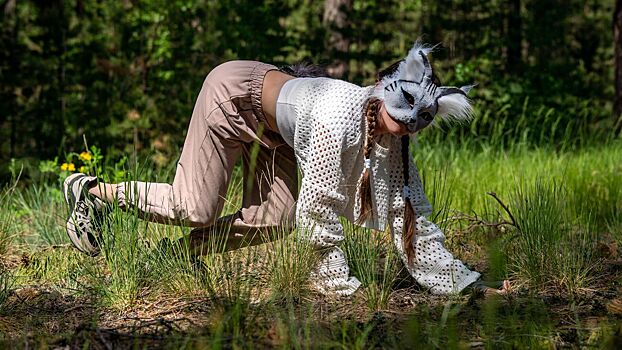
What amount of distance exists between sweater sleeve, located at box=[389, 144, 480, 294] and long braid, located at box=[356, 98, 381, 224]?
4.8 inches

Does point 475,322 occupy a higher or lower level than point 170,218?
lower

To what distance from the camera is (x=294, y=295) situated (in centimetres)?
341

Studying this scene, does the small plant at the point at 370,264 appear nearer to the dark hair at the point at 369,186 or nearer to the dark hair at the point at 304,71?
the dark hair at the point at 369,186

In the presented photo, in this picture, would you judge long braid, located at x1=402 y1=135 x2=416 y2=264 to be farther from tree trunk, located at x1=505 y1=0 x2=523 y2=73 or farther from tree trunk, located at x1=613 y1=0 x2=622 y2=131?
tree trunk, located at x1=505 y1=0 x2=523 y2=73

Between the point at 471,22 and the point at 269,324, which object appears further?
the point at 471,22

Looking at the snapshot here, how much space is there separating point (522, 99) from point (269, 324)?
678 cm

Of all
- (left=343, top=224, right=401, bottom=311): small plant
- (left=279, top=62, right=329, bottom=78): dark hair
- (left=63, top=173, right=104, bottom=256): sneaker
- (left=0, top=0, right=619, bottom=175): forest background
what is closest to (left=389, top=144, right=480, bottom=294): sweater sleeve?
(left=343, top=224, right=401, bottom=311): small plant

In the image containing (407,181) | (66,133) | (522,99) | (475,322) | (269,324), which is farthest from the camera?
(522,99)

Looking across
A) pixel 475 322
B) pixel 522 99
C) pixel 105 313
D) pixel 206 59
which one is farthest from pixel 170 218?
pixel 522 99

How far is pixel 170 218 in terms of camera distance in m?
3.62

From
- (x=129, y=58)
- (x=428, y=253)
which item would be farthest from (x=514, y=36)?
(x=428, y=253)

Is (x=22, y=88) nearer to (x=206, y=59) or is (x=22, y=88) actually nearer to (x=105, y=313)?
(x=206, y=59)

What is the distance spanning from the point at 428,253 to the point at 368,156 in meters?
0.50

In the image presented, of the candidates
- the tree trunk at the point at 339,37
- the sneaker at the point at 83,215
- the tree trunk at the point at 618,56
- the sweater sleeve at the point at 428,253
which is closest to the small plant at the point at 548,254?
the sweater sleeve at the point at 428,253
